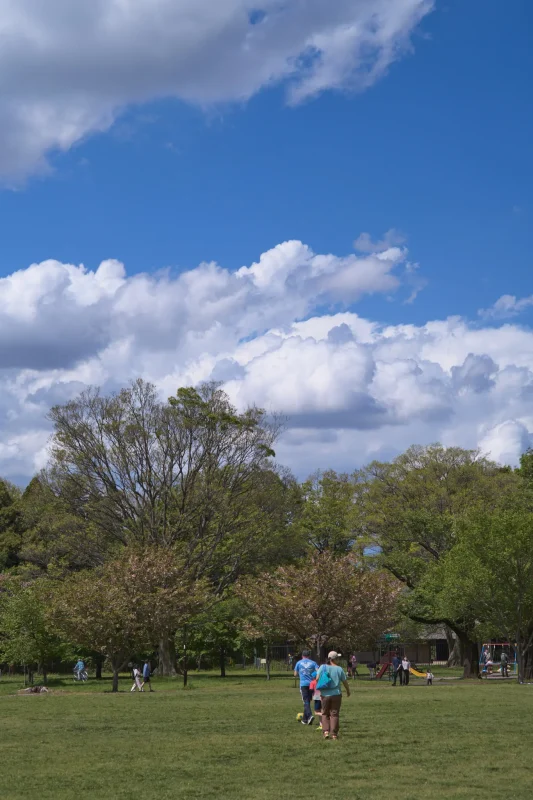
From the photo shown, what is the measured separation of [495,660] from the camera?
8531cm

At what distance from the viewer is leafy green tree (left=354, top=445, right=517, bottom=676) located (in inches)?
2013

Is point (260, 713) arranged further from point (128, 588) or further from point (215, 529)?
point (215, 529)

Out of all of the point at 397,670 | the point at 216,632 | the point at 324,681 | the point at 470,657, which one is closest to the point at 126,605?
the point at 397,670

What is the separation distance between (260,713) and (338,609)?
22157mm

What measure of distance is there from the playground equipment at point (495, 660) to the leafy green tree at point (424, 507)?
18.6 feet

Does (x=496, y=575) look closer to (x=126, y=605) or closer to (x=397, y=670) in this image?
(x=397, y=670)

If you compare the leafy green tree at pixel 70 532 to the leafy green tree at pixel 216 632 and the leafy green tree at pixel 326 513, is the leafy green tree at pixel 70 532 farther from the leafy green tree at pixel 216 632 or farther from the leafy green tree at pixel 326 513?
the leafy green tree at pixel 326 513

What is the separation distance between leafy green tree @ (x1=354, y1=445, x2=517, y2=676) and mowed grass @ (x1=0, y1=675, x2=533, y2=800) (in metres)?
23.9

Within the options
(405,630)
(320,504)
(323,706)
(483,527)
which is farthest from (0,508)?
(323,706)

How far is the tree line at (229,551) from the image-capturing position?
43.4 metres

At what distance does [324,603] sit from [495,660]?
44.5 metres

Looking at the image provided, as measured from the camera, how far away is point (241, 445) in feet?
173

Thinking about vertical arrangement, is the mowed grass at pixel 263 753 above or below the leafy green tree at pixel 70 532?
below

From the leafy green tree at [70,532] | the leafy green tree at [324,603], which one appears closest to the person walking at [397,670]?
the leafy green tree at [324,603]
